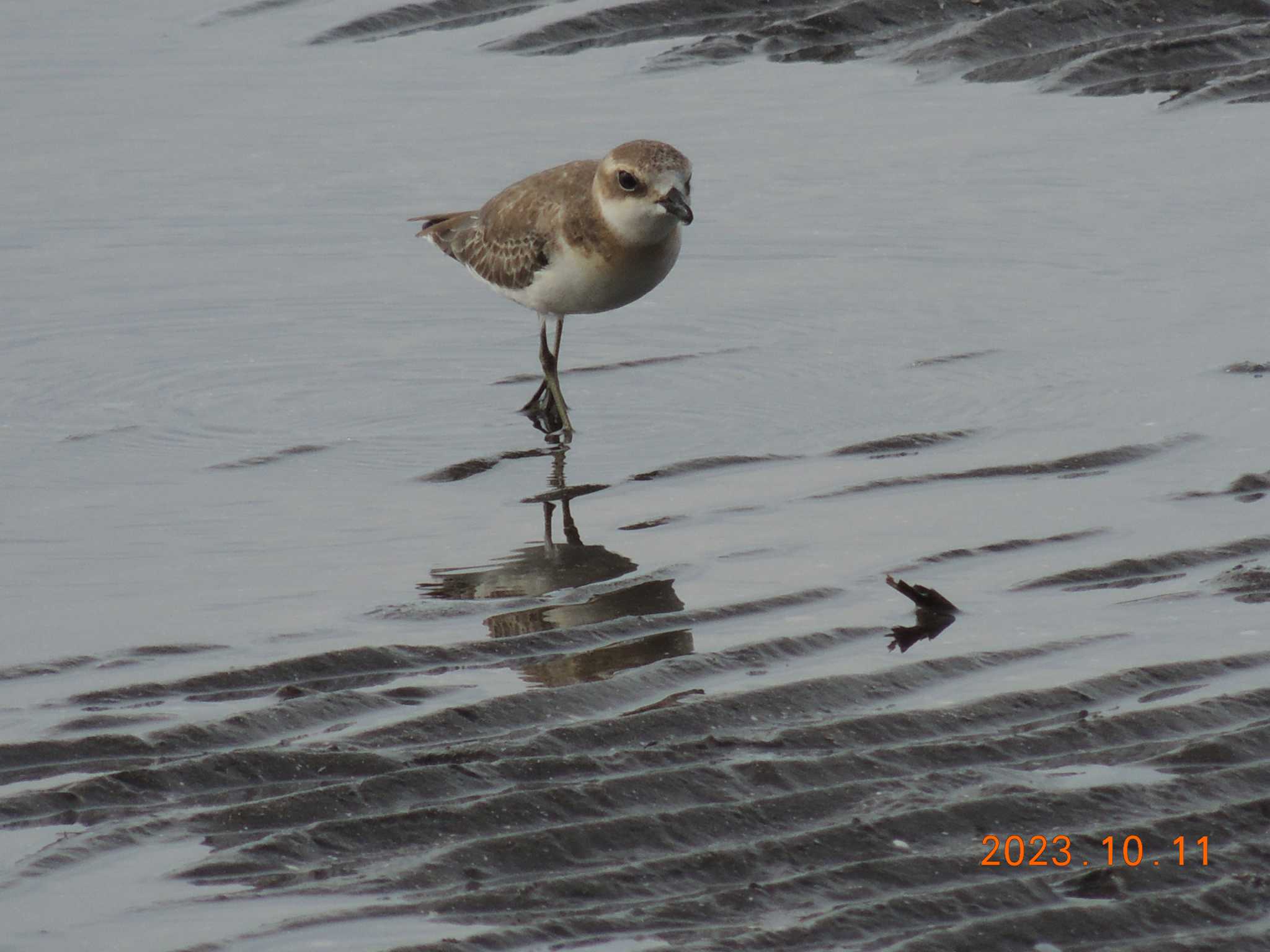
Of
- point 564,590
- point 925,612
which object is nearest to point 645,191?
point 564,590

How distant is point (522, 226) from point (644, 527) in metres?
2.61

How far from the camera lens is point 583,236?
982 cm

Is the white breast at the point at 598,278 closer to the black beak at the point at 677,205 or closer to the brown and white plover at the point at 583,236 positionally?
the brown and white plover at the point at 583,236

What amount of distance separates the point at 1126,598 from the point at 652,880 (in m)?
2.62

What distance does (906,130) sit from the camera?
14367mm

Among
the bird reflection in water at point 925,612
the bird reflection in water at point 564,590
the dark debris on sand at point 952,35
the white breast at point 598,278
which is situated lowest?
the bird reflection in water at point 925,612

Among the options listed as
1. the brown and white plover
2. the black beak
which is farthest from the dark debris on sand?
the black beak

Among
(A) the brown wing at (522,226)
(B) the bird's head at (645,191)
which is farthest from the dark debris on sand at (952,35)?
(B) the bird's head at (645,191)

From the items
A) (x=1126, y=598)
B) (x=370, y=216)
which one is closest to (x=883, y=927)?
(x=1126, y=598)

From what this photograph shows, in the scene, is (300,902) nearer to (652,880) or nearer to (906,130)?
(652,880)

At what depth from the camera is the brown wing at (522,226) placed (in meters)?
10.1
